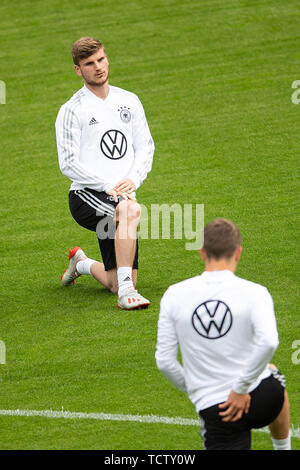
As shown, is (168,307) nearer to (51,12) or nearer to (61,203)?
(61,203)

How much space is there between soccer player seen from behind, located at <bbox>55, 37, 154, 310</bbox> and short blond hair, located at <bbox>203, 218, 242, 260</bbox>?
2.72 m

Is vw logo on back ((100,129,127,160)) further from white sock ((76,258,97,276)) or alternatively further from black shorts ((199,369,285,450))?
black shorts ((199,369,285,450))

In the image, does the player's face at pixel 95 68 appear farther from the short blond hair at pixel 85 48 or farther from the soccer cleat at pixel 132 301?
the soccer cleat at pixel 132 301

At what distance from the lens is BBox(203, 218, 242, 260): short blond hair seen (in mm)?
3629

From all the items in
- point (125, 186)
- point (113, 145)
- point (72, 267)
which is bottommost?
point (72, 267)

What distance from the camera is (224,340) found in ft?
11.8

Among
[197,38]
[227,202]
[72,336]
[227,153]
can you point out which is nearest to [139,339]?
[72,336]

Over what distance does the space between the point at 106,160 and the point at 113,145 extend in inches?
5.4

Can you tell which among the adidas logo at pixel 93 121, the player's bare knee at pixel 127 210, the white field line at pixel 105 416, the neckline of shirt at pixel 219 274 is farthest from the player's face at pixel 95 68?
the neckline of shirt at pixel 219 274

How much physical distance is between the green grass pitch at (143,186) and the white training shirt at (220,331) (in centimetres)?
91

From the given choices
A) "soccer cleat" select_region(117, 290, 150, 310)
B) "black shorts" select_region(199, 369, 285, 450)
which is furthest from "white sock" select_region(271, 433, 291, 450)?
"soccer cleat" select_region(117, 290, 150, 310)

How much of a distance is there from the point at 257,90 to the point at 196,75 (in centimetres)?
110

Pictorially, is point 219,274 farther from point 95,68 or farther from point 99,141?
point 95,68

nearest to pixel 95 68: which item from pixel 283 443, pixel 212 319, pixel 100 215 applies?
pixel 100 215
